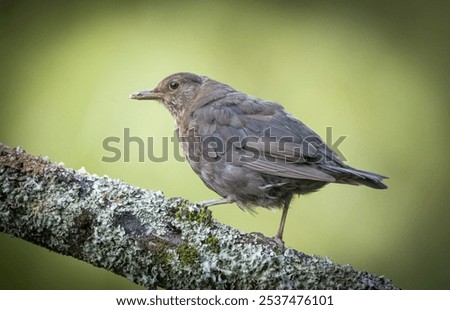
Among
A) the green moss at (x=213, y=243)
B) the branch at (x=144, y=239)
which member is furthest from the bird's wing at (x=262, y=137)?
the green moss at (x=213, y=243)

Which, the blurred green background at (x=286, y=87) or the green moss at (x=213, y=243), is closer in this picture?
the green moss at (x=213, y=243)

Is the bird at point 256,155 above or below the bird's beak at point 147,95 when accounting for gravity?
below

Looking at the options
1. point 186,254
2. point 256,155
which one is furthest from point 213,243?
point 256,155

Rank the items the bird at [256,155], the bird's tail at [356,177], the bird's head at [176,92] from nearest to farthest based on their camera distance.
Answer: the bird's tail at [356,177] → the bird at [256,155] → the bird's head at [176,92]

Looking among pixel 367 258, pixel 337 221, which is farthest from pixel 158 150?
pixel 367 258

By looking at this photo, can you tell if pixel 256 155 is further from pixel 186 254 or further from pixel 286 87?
pixel 286 87

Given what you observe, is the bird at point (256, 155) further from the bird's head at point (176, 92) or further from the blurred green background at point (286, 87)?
the blurred green background at point (286, 87)

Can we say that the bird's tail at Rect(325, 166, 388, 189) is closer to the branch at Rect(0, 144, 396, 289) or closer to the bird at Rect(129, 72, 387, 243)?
the bird at Rect(129, 72, 387, 243)
